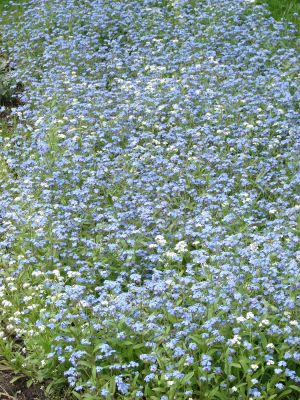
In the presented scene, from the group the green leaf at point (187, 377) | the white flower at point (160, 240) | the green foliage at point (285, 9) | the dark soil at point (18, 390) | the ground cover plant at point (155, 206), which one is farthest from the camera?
the green foliage at point (285, 9)

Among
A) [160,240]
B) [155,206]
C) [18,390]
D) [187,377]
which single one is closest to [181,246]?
[160,240]

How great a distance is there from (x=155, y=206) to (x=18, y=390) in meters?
2.03

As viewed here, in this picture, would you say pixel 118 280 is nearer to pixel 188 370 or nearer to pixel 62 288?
pixel 62 288

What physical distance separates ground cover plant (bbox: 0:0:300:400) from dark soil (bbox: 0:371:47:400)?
97mm

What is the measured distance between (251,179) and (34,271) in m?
2.33

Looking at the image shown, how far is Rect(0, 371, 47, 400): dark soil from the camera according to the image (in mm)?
5145

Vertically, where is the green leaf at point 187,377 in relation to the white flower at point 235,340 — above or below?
below

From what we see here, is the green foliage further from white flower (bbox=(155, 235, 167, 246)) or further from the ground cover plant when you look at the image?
white flower (bbox=(155, 235, 167, 246))

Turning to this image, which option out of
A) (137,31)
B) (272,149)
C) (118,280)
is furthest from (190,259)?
(137,31)

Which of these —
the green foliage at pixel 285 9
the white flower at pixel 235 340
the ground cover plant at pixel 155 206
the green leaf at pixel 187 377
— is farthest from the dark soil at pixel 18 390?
the green foliage at pixel 285 9

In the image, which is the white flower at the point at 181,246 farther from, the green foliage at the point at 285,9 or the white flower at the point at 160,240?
the green foliage at the point at 285,9

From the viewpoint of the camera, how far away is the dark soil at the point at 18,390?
5145 mm

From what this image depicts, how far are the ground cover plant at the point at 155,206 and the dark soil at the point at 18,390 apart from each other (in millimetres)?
97

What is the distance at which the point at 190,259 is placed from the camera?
5.94m
